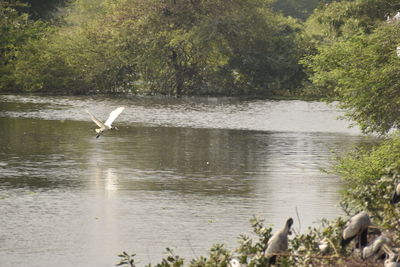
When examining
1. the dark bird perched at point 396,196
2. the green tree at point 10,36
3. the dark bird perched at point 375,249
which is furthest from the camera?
the green tree at point 10,36

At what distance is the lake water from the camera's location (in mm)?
14305

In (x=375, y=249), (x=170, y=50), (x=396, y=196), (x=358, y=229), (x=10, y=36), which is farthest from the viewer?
(x=170, y=50)

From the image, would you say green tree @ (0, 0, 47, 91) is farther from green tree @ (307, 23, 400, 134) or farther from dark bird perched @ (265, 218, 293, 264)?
dark bird perched @ (265, 218, 293, 264)

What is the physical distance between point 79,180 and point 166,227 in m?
5.62

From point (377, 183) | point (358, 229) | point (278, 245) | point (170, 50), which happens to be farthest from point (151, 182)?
point (170, 50)

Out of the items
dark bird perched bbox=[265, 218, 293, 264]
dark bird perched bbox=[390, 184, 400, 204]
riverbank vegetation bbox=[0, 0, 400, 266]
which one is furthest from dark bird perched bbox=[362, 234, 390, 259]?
riverbank vegetation bbox=[0, 0, 400, 266]

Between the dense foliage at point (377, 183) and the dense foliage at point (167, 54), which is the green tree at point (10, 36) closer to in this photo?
the dense foliage at point (167, 54)

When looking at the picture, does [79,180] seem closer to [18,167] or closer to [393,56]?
[18,167]

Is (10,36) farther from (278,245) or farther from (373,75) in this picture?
(278,245)

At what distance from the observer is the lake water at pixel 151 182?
1430cm

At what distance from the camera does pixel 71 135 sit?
30219 mm

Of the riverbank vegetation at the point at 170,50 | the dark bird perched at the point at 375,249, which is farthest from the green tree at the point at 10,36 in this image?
the dark bird perched at the point at 375,249

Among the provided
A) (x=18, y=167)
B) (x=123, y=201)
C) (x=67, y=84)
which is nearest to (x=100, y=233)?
(x=123, y=201)

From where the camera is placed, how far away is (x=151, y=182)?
20.3 metres
